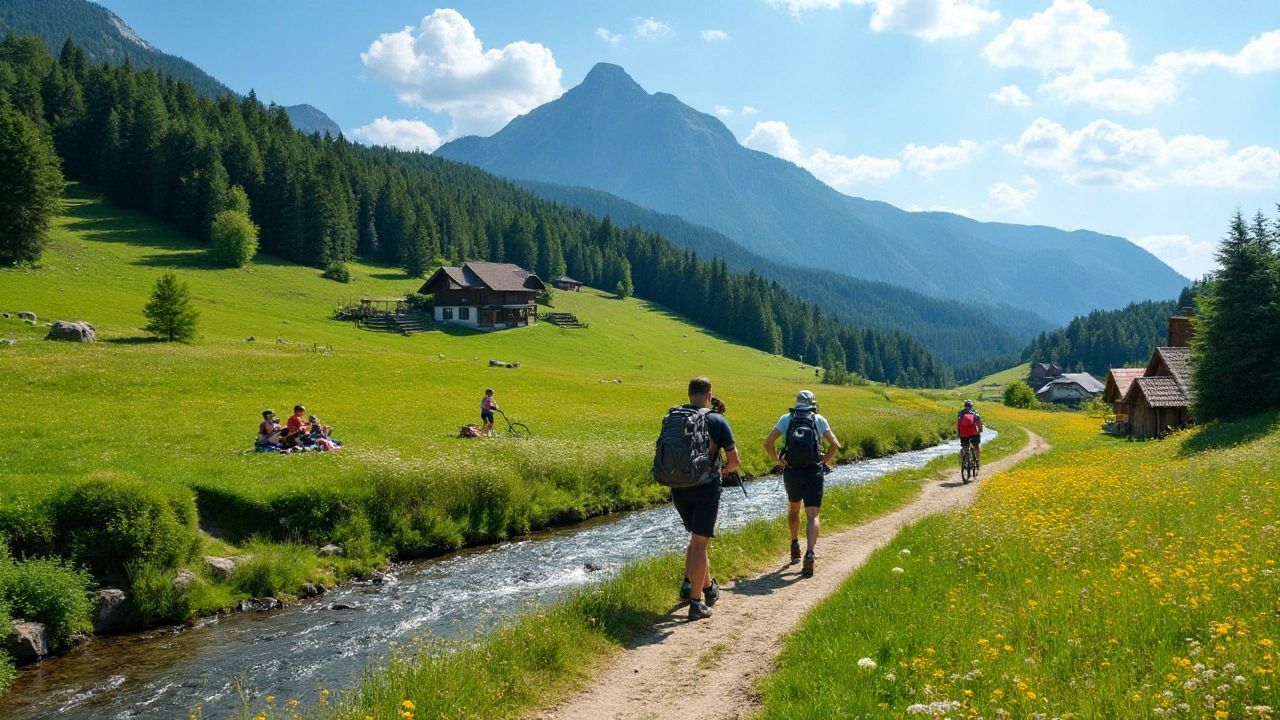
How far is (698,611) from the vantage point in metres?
10.3

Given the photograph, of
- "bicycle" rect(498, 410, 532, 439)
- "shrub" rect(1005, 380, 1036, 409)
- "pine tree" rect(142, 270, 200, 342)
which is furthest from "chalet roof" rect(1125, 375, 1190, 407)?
"shrub" rect(1005, 380, 1036, 409)

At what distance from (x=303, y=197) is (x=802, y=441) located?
109 metres

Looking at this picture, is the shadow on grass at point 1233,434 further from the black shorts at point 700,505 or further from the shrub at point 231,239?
the shrub at point 231,239

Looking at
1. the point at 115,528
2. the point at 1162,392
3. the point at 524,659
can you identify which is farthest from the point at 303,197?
the point at 524,659

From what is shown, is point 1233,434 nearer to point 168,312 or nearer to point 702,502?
point 702,502

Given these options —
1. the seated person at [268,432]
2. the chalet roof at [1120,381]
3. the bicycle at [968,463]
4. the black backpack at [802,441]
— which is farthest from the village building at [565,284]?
the black backpack at [802,441]

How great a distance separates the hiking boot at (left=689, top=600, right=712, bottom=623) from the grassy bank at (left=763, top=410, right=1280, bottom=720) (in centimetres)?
163

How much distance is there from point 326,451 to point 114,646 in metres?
11.1

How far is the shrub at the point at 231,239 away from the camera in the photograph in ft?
286

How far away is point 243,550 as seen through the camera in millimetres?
17297

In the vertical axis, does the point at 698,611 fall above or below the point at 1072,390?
below

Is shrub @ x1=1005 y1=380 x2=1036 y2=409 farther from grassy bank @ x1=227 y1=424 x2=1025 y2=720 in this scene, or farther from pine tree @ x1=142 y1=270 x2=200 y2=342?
grassy bank @ x1=227 y1=424 x2=1025 y2=720

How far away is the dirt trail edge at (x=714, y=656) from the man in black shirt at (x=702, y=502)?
0.49m

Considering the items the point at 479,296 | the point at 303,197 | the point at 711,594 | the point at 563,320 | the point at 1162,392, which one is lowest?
the point at 711,594
